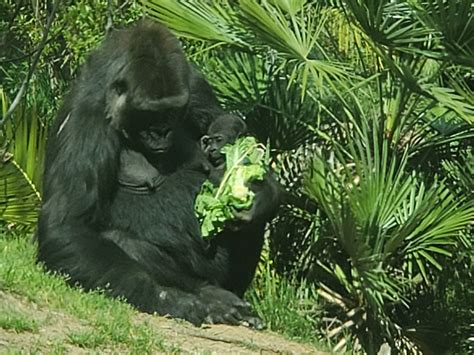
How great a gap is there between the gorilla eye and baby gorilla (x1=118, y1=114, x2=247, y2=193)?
0.41 metres

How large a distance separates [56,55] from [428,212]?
4889 millimetres

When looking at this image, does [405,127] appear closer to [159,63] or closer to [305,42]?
[305,42]

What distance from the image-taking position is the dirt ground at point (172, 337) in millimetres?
5691

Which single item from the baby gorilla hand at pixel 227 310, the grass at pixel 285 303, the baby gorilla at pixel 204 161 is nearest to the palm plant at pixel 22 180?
the grass at pixel 285 303

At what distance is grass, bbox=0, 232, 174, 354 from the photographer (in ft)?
19.2

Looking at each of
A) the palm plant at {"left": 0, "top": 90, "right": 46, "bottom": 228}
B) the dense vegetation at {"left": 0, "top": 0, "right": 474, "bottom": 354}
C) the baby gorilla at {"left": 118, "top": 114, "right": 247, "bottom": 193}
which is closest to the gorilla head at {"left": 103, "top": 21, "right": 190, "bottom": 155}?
the baby gorilla at {"left": 118, "top": 114, "right": 247, "bottom": 193}

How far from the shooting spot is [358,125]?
32.0 feet

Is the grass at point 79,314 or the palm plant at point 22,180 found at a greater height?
the grass at point 79,314

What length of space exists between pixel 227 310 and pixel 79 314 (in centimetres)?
122

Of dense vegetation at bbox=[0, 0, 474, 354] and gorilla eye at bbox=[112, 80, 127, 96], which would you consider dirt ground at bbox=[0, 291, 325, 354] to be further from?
dense vegetation at bbox=[0, 0, 474, 354]

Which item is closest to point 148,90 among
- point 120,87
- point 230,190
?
A: point 120,87

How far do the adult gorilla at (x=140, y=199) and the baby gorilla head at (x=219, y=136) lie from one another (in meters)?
0.12

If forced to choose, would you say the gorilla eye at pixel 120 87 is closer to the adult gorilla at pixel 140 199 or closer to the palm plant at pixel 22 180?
the adult gorilla at pixel 140 199

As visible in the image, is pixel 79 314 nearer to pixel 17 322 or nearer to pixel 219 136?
pixel 17 322
